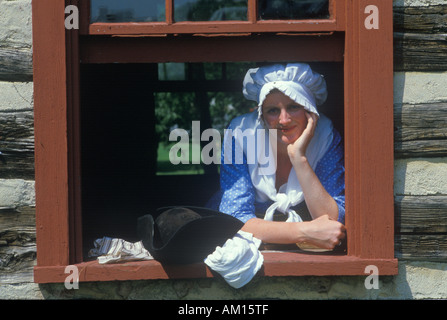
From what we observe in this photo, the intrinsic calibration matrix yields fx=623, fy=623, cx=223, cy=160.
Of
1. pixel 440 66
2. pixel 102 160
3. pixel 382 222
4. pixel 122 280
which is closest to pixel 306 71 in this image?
pixel 440 66

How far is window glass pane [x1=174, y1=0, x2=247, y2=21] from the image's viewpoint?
304cm

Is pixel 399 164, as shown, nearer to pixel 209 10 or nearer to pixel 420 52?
pixel 420 52

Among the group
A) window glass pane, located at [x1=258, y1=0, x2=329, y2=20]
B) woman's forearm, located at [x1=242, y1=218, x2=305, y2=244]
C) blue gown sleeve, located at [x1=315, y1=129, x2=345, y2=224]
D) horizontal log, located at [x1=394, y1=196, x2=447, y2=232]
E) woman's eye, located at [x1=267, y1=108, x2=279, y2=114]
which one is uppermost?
window glass pane, located at [x1=258, y1=0, x2=329, y2=20]

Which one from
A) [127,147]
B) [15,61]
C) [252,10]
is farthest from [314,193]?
[127,147]

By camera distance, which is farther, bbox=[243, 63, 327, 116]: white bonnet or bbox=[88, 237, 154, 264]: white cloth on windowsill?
bbox=[243, 63, 327, 116]: white bonnet

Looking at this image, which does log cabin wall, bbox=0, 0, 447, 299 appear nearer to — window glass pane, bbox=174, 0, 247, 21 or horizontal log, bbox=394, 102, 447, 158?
horizontal log, bbox=394, 102, 447, 158

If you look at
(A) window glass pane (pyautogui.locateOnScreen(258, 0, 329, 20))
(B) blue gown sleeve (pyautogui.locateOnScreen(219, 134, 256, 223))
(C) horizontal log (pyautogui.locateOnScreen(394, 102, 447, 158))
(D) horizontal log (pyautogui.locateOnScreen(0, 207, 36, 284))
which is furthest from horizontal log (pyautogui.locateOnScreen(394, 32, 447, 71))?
(D) horizontal log (pyautogui.locateOnScreen(0, 207, 36, 284))

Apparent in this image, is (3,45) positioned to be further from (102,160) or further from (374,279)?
(102,160)

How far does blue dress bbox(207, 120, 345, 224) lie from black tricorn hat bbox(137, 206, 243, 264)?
35 cm

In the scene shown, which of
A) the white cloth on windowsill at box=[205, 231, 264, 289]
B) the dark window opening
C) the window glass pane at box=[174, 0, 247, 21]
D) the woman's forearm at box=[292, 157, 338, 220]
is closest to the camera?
the white cloth on windowsill at box=[205, 231, 264, 289]

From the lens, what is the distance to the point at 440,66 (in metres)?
2.96

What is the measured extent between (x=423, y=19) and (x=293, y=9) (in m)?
0.62

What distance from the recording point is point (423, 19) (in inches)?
117

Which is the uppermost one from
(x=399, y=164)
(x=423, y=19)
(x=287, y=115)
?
(x=423, y=19)
